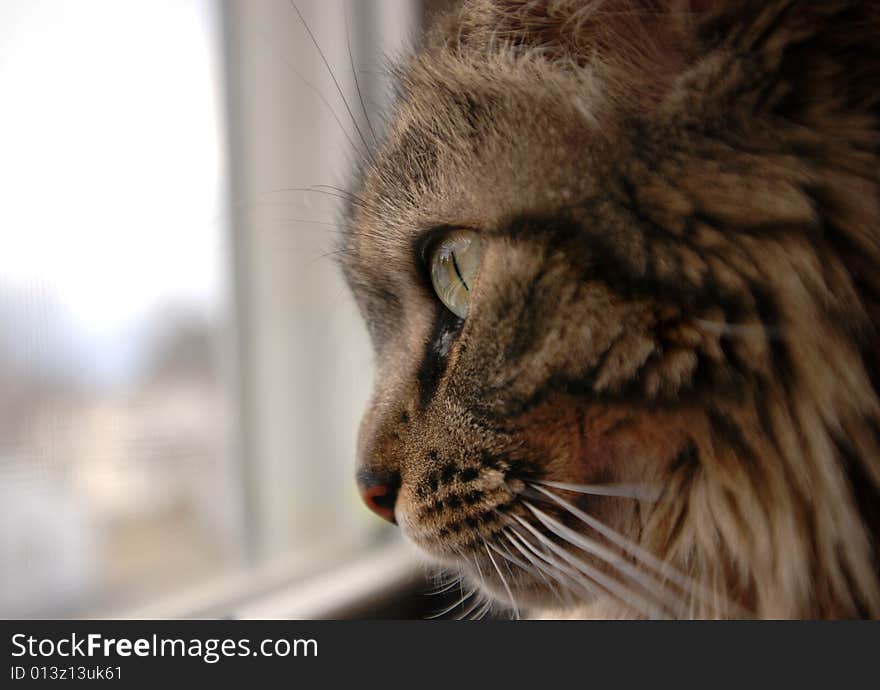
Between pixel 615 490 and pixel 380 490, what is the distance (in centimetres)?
21

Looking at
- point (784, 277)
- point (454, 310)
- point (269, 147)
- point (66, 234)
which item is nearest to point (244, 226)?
point (269, 147)

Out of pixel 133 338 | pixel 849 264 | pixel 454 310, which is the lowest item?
pixel 133 338

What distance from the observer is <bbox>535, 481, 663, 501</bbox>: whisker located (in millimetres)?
519

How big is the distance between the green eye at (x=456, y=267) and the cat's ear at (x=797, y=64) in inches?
7.8

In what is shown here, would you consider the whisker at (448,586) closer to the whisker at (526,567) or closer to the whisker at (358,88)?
the whisker at (526,567)

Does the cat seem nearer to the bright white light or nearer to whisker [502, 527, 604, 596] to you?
whisker [502, 527, 604, 596]

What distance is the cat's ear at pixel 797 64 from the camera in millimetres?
486

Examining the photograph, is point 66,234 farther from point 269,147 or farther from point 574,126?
point 574,126

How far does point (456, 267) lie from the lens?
0.61m

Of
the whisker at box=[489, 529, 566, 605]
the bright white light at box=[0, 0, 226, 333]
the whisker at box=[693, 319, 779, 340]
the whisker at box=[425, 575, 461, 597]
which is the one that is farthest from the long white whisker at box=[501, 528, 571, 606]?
the bright white light at box=[0, 0, 226, 333]

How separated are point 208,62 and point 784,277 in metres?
0.66

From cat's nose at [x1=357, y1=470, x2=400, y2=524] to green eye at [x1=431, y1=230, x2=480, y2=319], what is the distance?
155mm

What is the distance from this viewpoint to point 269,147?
94cm

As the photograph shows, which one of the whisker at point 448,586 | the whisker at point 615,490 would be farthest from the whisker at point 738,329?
the whisker at point 448,586
